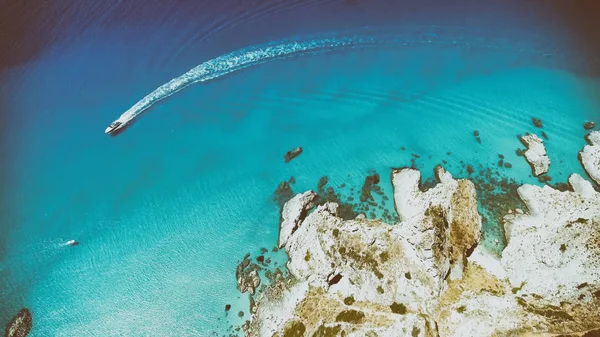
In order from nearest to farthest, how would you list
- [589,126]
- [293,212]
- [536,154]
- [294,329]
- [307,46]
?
[294,329] → [293,212] → [536,154] → [589,126] → [307,46]

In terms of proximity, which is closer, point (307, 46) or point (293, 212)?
point (293, 212)

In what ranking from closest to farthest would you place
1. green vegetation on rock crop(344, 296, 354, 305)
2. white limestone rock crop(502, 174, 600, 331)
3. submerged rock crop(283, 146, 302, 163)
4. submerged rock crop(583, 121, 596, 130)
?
white limestone rock crop(502, 174, 600, 331)
green vegetation on rock crop(344, 296, 354, 305)
submerged rock crop(583, 121, 596, 130)
submerged rock crop(283, 146, 302, 163)

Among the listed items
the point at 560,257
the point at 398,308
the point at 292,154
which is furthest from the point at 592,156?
the point at 292,154

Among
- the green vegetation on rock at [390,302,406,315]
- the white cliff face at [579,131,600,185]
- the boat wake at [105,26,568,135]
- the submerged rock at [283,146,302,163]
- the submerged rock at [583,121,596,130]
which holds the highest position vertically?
the boat wake at [105,26,568,135]

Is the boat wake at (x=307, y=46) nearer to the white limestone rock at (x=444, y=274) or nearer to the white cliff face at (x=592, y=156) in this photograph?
the white cliff face at (x=592, y=156)

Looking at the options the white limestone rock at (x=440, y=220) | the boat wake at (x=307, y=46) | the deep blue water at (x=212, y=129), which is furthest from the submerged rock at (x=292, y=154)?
the boat wake at (x=307, y=46)

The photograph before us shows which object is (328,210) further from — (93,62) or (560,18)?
(560,18)

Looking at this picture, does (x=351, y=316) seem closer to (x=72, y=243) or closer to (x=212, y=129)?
(x=212, y=129)

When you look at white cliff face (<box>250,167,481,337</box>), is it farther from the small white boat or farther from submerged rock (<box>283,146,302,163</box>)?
the small white boat

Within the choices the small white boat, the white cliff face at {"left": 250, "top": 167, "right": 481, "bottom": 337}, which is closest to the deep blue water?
the small white boat
